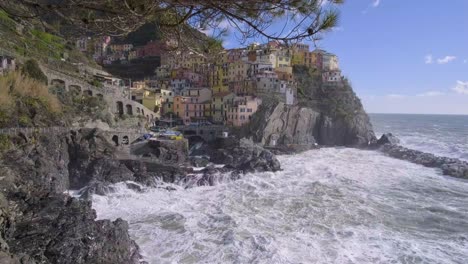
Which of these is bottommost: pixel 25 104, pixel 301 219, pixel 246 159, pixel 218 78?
pixel 301 219

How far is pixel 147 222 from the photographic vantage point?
48.5 feet

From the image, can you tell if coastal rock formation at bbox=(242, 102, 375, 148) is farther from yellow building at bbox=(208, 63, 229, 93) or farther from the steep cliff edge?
yellow building at bbox=(208, 63, 229, 93)

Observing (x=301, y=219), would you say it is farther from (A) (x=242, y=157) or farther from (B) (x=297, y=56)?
(A) (x=242, y=157)

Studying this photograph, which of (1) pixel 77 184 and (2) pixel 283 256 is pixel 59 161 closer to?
(1) pixel 77 184

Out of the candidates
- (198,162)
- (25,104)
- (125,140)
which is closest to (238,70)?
(125,140)

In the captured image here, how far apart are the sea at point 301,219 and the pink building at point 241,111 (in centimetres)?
1642

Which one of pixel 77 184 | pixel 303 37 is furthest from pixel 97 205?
pixel 303 37

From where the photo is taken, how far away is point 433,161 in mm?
31656

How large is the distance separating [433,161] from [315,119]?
53.6 feet

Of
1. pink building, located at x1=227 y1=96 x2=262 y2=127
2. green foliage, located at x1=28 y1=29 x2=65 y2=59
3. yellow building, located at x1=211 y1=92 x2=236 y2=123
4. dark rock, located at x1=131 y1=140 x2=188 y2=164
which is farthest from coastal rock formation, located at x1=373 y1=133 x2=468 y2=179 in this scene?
green foliage, located at x1=28 y1=29 x2=65 y2=59

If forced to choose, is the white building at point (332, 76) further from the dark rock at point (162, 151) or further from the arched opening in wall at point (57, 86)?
the arched opening in wall at point (57, 86)

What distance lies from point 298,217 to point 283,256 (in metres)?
4.37

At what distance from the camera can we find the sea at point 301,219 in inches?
466

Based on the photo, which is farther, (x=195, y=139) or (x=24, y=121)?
(x=195, y=139)
